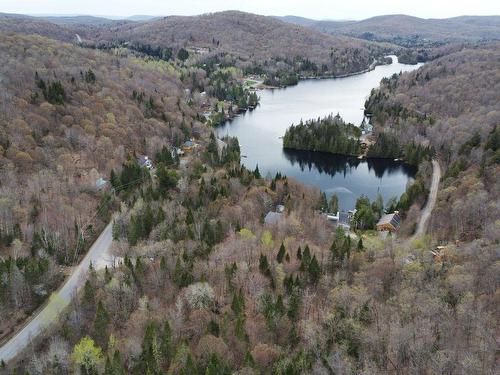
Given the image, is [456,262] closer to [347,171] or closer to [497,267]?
[497,267]

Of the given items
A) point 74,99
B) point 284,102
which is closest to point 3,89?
point 74,99

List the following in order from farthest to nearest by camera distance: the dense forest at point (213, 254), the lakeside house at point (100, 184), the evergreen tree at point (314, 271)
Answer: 1. the lakeside house at point (100, 184)
2. the evergreen tree at point (314, 271)
3. the dense forest at point (213, 254)

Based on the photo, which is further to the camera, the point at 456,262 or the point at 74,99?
the point at 74,99

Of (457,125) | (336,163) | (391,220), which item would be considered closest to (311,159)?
(336,163)

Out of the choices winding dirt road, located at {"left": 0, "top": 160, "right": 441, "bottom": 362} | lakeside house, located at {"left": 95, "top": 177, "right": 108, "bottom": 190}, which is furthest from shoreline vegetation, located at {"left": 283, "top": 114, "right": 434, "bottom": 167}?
lakeside house, located at {"left": 95, "top": 177, "right": 108, "bottom": 190}

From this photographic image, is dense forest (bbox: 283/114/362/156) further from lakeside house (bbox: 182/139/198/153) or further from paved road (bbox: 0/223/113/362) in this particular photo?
paved road (bbox: 0/223/113/362)

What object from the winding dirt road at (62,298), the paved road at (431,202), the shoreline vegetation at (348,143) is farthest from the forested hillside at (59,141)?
the paved road at (431,202)

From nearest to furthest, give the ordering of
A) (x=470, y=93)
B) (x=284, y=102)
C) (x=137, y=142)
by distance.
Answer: (x=137, y=142), (x=470, y=93), (x=284, y=102)

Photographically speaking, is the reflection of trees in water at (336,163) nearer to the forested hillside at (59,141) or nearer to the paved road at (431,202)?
the paved road at (431,202)
